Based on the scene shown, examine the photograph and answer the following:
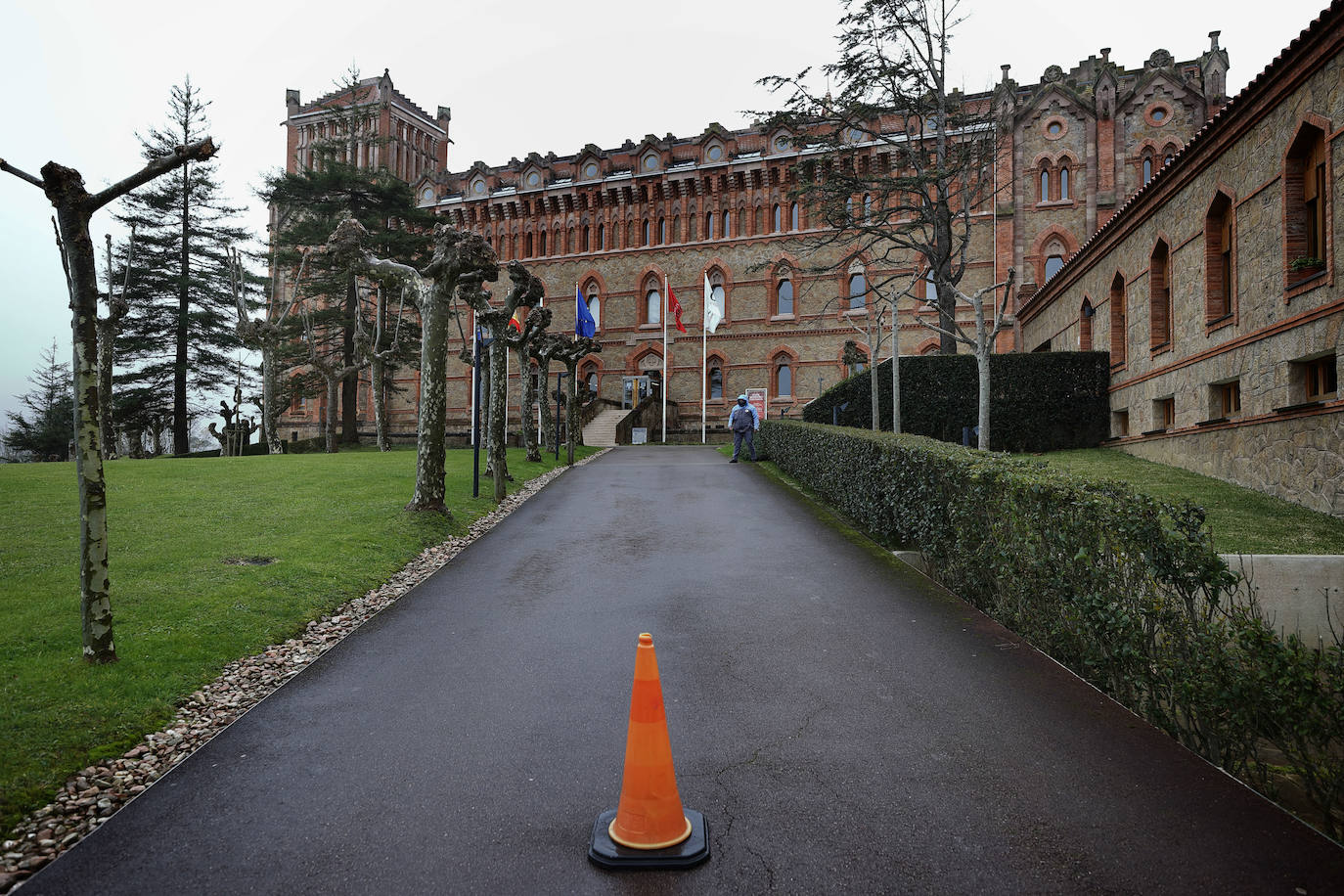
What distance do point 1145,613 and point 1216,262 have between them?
1315 centimetres

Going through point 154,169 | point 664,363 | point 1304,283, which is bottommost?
point 154,169

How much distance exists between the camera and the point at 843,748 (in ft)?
14.5

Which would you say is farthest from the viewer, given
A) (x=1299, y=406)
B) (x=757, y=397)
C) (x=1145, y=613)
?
(x=757, y=397)

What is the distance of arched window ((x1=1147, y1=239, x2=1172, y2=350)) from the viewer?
56.5 feet

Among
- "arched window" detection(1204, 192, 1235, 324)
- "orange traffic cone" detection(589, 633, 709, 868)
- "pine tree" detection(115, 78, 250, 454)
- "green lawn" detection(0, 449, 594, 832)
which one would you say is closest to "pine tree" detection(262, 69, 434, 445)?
"pine tree" detection(115, 78, 250, 454)

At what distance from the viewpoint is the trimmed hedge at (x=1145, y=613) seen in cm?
372

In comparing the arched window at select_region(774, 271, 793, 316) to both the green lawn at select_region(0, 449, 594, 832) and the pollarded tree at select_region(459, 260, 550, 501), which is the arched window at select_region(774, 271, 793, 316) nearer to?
the pollarded tree at select_region(459, 260, 550, 501)

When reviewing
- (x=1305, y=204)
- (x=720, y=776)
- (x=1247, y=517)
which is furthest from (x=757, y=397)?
(x=720, y=776)

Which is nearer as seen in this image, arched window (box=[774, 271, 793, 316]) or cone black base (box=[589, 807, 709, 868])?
cone black base (box=[589, 807, 709, 868])

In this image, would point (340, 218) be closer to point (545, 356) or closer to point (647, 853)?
point (545, 356)

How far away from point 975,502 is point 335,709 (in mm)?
5909

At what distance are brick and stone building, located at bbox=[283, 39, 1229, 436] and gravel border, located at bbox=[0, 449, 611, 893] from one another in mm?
31289

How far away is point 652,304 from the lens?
154 ft

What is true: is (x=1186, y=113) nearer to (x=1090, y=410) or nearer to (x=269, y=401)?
(x=1090, y=410)
